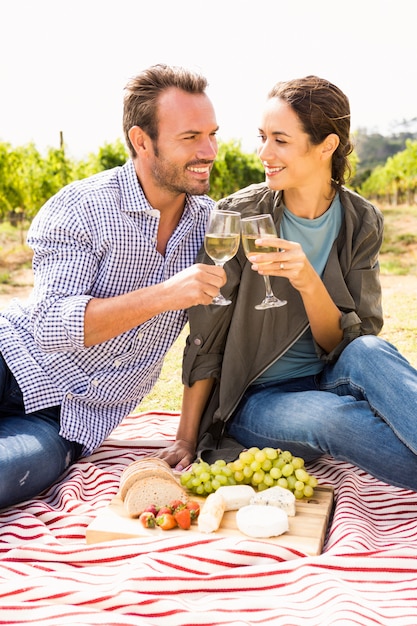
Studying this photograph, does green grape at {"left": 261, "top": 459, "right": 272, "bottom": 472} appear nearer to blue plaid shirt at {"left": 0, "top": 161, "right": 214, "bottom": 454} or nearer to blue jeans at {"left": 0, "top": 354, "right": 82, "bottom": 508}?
blue plaid shirt at {"left": 0, "top": 161, "right": 214, "bottom": 454}

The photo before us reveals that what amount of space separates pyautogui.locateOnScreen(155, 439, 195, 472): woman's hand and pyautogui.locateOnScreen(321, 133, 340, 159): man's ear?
1.52 metres

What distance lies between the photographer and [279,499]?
9.82 feet

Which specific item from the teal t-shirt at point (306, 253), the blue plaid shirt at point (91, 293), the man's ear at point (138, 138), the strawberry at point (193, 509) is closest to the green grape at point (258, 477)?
the strawberry at point (193, 509)

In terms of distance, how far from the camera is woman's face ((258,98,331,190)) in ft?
11.5

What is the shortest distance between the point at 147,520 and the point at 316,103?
1982 millimetres

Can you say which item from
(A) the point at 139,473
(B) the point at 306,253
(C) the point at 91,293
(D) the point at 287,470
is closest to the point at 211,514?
(A) the point at 139,473

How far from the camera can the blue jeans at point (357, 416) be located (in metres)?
3.16

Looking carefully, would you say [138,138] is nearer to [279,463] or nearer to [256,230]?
[256,230]

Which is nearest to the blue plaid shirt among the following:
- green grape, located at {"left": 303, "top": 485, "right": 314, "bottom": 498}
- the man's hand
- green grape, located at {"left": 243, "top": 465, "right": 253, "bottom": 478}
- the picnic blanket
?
the man's hand

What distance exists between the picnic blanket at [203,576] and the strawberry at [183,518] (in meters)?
0.17

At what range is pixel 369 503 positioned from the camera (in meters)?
3.42

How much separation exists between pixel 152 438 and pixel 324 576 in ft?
6.00

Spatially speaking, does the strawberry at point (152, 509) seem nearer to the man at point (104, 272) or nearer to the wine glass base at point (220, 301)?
the man at point (104, 272)

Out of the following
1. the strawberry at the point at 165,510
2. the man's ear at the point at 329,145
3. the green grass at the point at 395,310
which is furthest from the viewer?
the green grass at the point at 395,310
